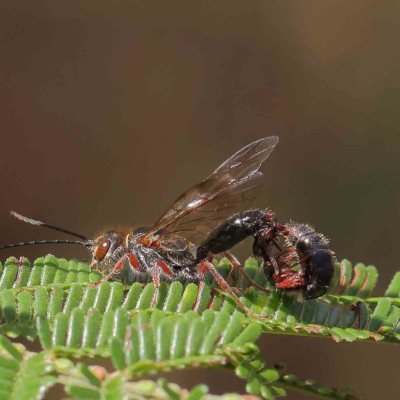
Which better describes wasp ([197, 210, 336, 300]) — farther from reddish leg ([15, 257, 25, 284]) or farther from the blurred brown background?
the blurred brown background

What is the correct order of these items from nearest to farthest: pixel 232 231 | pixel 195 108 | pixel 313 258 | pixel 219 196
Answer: pixel 313 258
pixel 232 231
pixel 219 196
pixel 195 108

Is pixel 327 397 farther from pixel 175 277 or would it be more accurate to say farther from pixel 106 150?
pixel 106 150

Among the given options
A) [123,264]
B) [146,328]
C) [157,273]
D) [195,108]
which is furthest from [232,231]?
[195,108]

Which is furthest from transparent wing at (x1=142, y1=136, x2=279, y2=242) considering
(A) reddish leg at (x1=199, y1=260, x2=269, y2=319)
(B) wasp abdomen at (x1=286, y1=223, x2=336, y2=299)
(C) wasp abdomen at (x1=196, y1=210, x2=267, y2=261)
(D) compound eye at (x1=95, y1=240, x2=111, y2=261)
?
(B) wasp abdomen at (x1=286, y1=223, x2=336, y2=299)

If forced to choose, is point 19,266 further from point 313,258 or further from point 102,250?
point 313,258

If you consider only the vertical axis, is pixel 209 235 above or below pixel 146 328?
above

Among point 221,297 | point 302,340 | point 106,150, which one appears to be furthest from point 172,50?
point 221,297

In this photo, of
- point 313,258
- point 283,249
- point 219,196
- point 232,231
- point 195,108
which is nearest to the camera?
point 313,258
